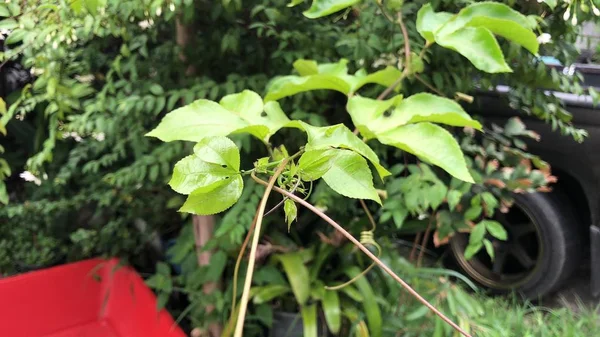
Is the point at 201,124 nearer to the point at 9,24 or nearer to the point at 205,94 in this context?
the point at 205,94

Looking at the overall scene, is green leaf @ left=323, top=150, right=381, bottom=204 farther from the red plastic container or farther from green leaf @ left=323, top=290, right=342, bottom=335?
the red plastic container

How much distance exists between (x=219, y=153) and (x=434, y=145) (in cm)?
43

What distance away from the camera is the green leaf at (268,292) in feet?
5.67

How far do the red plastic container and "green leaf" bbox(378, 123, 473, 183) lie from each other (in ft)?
3.83

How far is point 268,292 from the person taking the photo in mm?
1752

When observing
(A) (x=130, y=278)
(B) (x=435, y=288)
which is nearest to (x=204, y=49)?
(A) (x=130, y=278)

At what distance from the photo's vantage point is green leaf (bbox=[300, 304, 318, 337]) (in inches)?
66.1

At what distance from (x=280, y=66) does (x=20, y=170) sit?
4.32 feet

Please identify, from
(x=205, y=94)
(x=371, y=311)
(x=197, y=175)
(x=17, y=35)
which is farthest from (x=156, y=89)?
(x=197, y=175)

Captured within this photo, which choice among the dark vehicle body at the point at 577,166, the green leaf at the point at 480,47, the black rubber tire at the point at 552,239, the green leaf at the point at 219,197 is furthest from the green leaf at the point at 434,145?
the black rubber tire at the point at 552,239

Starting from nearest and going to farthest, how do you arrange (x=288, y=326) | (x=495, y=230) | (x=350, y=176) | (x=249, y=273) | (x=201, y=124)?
(x=249, y=273) < (x=350, y=176) < (x=201, y=124) < (x=495, y=230) < (x=288, y=326)

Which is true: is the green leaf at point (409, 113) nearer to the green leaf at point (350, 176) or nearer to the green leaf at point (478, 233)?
the green leaf at point (350, 176)

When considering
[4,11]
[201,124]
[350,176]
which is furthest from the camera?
[4,11]

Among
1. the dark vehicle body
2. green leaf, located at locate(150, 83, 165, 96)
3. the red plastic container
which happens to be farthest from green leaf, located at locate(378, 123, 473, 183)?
the dark vehicle body
